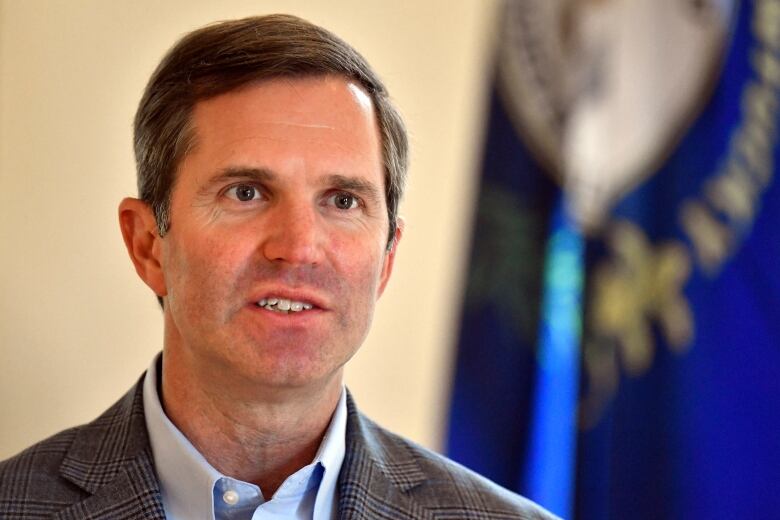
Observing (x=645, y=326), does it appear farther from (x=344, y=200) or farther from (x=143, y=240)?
(x=143, y=240)

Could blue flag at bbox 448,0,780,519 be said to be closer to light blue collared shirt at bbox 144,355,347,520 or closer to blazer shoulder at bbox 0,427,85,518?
light blue collared shirt at bbox 144,355,347,520

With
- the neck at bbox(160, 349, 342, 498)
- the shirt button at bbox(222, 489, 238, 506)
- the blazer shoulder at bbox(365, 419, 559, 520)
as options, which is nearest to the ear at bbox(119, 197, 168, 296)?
the neck at bbox(160, 349, 342, 498)

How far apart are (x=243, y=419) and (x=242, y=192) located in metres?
0.36

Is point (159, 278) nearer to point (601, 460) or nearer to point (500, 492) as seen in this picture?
point (500, 492)

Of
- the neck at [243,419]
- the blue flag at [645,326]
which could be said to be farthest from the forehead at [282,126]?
the blue flag at [645,326]

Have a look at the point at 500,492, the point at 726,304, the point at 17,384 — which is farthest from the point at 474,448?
the point at 17,384

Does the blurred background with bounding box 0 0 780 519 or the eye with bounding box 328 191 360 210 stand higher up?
the blurred background with bounding box 0 0 780 519

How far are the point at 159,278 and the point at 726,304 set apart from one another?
4.92 feet

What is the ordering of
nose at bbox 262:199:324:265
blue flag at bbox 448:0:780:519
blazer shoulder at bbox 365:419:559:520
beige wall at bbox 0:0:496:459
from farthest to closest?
blue flag at bbox 448:0:780:519 → beige wall at bbox 0:0:496:459 → blazer shoulder at bbox 365:419:559:520 → nose at bbox 262:199:324:265

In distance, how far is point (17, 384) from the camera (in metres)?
2.04

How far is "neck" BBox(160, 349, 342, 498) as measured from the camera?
5.41ft

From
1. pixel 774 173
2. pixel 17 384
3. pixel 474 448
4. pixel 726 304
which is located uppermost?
pixel 774 173

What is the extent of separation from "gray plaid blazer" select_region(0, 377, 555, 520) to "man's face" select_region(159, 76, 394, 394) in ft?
0.56

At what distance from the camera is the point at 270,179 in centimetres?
159
